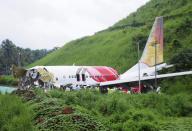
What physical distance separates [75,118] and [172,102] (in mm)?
5628

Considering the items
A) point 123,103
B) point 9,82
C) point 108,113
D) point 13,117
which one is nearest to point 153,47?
point 123,103

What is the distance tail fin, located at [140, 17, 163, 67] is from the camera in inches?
779

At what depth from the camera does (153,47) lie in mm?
19984

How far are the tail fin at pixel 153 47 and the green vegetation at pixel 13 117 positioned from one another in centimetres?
1680

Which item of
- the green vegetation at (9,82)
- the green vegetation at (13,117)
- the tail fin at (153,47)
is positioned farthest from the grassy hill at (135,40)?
the green vegetation at (13,117)

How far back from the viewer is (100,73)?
22.7 m

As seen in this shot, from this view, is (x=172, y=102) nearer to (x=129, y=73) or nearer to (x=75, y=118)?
(x=75, y=118)

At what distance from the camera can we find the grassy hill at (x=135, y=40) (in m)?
31.4

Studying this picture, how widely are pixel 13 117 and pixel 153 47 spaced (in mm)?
18277


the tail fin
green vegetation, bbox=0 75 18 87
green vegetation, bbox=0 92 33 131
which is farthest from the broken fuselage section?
green vegetation, bbox=0 75 18 87

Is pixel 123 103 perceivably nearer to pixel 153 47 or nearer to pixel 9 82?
pixel 153 47

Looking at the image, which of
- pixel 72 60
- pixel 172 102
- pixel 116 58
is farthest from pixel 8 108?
pixel 72 60

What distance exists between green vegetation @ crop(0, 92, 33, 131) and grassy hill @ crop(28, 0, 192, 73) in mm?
21386

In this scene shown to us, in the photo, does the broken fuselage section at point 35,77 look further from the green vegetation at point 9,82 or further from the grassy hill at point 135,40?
the green vegetation at point 9,82
